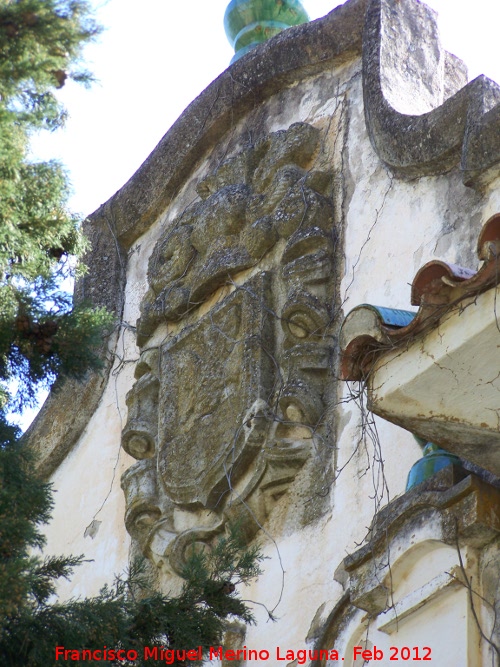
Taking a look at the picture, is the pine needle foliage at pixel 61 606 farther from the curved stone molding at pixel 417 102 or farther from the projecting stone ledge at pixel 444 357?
the curved stone molding at pixel 417 102

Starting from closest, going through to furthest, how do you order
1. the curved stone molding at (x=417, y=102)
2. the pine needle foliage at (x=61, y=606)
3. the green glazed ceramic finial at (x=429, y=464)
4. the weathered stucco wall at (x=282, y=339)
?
the pine needle foliage at (x=61, y=606) → the green glazed ceramic finial at (x=429, y=464) → the weathered stucco wall at (x=282, y=339) → the curved stone molding at (x=417, y=102)

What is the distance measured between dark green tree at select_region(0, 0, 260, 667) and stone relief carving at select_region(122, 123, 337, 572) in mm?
1019

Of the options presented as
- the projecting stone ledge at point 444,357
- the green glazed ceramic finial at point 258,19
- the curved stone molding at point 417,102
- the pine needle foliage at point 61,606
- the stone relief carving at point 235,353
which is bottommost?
the pine needle foliage at point 61,606

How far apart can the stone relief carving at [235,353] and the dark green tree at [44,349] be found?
102cm

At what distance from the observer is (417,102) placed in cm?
617

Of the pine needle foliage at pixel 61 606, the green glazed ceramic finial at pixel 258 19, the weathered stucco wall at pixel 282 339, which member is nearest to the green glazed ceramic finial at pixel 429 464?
the weathered stucco wall at pixel 282 339

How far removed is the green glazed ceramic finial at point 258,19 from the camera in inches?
307

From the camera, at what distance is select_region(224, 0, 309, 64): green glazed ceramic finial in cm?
779

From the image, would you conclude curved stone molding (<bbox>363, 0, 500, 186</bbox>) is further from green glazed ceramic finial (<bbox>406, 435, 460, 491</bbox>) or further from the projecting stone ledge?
the projecting stone ledge

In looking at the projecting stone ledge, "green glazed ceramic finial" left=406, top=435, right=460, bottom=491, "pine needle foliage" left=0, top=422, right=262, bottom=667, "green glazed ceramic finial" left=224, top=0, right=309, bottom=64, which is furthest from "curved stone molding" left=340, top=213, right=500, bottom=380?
"green glazed ceramic finial" left=224, top=0, right=309, bottom=64

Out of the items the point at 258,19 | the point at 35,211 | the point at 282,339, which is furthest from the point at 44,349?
the point at 258,19

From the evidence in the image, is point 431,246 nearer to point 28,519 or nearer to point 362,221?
point 362,221

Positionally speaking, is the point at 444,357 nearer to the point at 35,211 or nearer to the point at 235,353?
the point at 35,211

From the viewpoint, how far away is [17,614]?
386 centimetres
